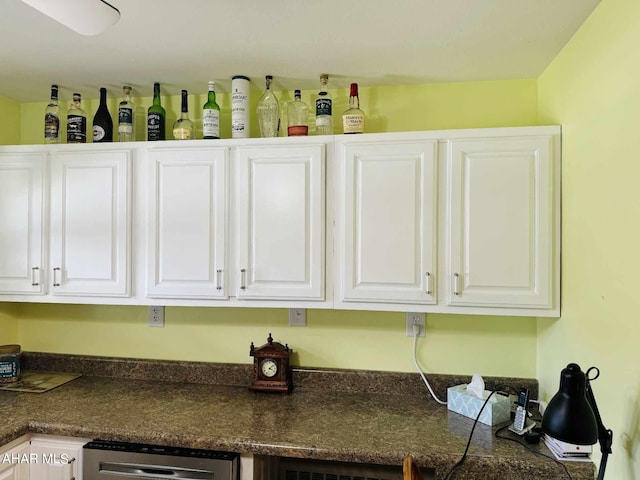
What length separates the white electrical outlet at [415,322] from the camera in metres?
2.05

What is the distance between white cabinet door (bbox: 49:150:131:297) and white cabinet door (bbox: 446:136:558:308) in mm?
1463

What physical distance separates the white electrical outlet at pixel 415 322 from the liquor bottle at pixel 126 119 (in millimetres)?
1642

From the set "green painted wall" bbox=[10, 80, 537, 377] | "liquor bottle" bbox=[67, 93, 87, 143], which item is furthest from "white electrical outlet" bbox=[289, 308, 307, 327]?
"liquor bottle" bbox=[67, 93, 87, 143]

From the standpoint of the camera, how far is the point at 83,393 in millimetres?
2012

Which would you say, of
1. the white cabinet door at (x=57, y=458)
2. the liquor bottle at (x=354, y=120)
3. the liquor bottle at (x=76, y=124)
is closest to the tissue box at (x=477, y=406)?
the liquor bottle at (x=354, y=120)

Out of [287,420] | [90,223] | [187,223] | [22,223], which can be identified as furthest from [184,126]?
[287,420]

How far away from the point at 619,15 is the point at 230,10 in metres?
1.19

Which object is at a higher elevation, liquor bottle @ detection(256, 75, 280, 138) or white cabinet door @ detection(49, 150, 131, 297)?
liquor bottle @ detection(256, 75, 280, 138)

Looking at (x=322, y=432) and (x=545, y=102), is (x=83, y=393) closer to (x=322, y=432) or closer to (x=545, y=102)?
(x=322, y=432)

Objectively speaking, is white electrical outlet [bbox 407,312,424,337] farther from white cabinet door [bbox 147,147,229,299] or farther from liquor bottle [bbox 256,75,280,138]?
liquor bottle [bbox 256,75,280,138]

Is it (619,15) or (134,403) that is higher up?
(619,15)

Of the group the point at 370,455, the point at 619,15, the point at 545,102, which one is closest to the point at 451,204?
the point at 545,102

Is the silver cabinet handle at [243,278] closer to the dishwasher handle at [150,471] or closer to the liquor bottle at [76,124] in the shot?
the dishwasher handle at [150,471]

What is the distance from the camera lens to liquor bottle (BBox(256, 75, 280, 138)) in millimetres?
2055
